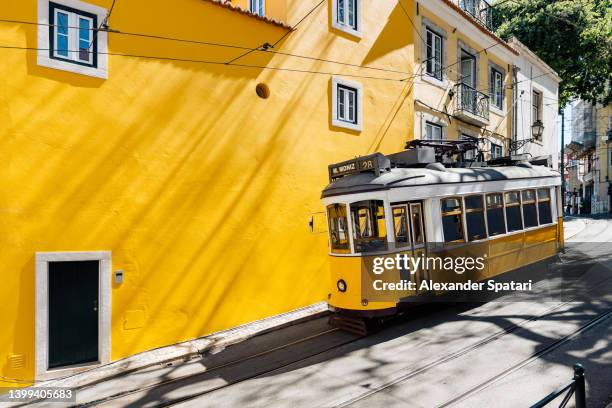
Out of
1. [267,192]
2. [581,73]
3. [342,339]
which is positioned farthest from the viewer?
[581,73]

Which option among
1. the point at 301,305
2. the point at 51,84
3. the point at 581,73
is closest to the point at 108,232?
the point at 51,84

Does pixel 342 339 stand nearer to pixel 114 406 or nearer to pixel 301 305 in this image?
pixel 301 305

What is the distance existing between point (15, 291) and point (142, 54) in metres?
5.08

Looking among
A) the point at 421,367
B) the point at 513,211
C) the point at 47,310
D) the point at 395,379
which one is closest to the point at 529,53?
the point at 513,211

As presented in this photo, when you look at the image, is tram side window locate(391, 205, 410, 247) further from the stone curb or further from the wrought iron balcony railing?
the wrought iron balcony railing

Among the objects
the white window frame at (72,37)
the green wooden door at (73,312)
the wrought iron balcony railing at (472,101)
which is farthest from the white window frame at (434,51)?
the green wooden door at (73,312)

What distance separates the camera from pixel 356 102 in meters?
12.5

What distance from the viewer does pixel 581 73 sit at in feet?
79.0

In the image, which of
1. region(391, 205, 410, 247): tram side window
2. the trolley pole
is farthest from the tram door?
the trolley pole

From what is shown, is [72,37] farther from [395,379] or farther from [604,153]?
[604,153]

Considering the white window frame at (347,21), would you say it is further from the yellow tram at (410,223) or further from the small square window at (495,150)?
the small square window at (495,150)

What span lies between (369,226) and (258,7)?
22.4ft

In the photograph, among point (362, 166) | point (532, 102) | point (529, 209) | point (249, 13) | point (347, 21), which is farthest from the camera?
point (532, 102)

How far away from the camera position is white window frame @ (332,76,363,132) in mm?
11883
